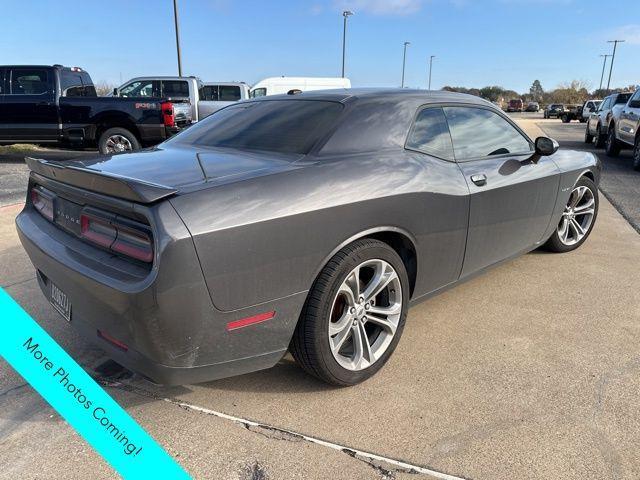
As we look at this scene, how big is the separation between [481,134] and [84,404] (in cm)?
291

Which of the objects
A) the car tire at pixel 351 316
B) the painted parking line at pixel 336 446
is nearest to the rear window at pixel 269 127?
the car tire at pixel 351 316

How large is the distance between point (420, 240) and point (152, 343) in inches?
60.4

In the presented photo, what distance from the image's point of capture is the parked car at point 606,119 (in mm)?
12397

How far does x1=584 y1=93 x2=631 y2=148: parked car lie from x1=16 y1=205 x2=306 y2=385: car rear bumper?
12583 mm

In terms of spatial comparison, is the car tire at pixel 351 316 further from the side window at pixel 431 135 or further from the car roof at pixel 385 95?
the car roof at pixel 385 95

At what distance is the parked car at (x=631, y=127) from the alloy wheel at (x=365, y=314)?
9.58m

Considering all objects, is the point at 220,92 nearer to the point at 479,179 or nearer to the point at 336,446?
the point at 479,179

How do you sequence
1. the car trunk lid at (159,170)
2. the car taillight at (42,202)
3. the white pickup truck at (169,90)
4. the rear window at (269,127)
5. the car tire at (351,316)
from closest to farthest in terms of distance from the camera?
the car trunk lid at (159,170)
the car tire at (351,316)
the car taillight at (42,202)
the rear window at (269,127)
the white pickup truck at (169,90)

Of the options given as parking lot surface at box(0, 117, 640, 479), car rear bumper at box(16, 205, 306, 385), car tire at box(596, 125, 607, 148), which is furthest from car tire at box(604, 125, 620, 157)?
car rear bumper at box(16, 205, 306, 385)

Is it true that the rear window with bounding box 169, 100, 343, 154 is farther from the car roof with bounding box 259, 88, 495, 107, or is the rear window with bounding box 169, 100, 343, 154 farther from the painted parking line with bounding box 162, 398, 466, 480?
the painted parking line with bounding box 162, 398, 466, 480

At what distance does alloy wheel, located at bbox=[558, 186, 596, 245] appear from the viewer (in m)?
4.62

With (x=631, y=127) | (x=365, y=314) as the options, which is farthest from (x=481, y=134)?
(x=631, y=127)

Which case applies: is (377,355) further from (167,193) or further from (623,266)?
(623,266)

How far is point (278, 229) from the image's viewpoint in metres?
2.11
